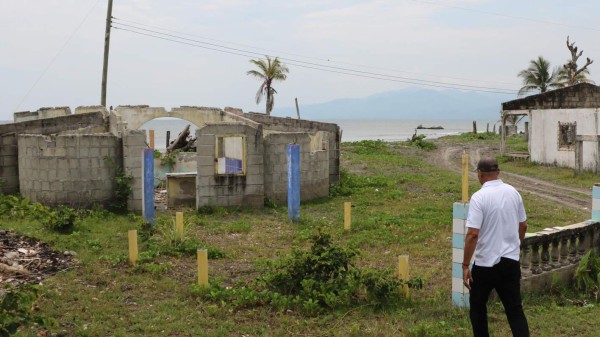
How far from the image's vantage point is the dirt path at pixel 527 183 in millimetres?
17125

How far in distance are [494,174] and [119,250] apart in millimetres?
7459

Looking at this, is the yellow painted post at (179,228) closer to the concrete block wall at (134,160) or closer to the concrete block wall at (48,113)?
the concrete block wall at (134,160)

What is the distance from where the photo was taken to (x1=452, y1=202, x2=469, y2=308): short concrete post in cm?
742

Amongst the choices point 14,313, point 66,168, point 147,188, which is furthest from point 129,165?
point 14,313

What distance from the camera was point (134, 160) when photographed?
14883 mm

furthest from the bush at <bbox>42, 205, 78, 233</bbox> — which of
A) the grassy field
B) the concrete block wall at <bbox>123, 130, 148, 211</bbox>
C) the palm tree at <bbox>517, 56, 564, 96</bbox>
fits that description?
the palm tree at <bbox>517, 56, 564, 96</bbox>

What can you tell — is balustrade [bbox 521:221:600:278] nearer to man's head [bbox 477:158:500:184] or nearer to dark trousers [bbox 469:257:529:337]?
dark trousers [bbox 469:257:529:337]

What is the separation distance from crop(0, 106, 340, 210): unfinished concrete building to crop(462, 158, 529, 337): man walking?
34.1 ft

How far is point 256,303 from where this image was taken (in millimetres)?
7848

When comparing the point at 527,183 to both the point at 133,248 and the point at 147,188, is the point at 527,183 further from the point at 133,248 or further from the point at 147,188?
the point at 133,248

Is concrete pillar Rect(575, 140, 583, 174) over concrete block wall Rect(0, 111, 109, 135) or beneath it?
beneath

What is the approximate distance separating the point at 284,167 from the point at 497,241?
36.8 feet

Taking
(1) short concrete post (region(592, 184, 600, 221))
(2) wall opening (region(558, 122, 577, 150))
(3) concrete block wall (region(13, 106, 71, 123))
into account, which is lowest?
(1) short concrete post (region(592, 184, 600, 221))

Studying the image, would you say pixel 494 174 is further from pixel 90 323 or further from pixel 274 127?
pixel 274 127
